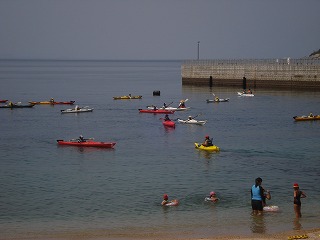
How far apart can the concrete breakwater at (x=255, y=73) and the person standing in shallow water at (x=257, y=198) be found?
82.9m

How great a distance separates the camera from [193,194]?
3891 centimetres

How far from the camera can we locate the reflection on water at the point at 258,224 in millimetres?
30747

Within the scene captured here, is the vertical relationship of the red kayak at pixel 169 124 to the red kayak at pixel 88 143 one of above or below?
above

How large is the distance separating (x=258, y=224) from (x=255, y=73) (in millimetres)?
97383

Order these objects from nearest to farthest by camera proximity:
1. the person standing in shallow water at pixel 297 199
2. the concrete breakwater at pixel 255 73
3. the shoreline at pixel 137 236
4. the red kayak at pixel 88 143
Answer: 1. the shoreline at pixel 137 236
2. the person standing in shallow water at pixel 297 199
3. the red kayak at pixel 88 143
4. the concrete breakwater at pixel 255 73

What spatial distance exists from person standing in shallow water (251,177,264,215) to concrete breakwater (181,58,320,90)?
272 ft

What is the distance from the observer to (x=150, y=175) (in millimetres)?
45531

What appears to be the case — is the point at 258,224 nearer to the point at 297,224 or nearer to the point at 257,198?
the point at 257,198

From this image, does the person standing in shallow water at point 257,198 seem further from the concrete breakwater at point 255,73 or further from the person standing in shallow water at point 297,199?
the concrete breakwater at point 255,73

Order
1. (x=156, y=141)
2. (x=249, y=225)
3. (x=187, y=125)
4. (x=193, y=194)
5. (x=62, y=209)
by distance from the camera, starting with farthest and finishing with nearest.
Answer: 1. (x=187, y=125)
2. (x=156, y=141)
3. (x=193, y=194)
4. (x=62, y=209)
5. (x=249, y=225)

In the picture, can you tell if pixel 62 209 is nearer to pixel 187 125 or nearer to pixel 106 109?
pixel 187 125

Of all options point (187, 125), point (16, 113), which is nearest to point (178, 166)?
point (187, 125)

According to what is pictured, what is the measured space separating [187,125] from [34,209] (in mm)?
41242

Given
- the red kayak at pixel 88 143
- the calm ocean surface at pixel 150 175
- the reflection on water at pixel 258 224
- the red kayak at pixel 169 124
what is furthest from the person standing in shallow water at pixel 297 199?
the red kayak at pixel 169 124
